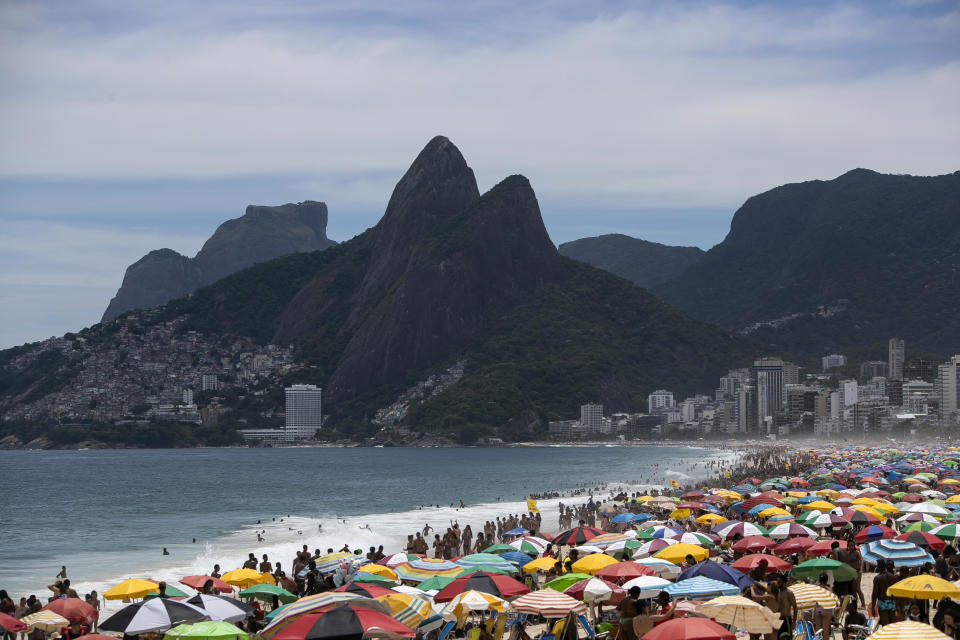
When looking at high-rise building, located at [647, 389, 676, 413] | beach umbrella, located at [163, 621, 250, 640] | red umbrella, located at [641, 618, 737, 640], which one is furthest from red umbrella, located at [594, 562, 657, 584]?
high-rise building, located at [647, 389, 676, 413]

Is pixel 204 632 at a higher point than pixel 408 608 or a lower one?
higher

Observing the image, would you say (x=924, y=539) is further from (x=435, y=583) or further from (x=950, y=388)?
(x=950, y=388)

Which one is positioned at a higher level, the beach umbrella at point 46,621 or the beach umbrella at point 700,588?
the beach umbrella at point 700,588

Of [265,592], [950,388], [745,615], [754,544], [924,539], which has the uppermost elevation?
[950,388]

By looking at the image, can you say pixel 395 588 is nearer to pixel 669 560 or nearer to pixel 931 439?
pixel 669 560

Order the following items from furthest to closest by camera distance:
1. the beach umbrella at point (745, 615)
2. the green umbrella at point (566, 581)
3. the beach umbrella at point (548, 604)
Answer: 1. the green umbrella at point (566, 581)
2. the beach umbrella at point (548, 604)
3. the beach umbrella at point (745, 615)

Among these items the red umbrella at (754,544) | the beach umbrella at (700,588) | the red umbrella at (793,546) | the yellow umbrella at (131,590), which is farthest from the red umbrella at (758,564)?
the yellow umbrella at (131,590)

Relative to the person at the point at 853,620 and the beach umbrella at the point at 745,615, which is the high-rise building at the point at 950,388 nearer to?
the person at the point at 853,620

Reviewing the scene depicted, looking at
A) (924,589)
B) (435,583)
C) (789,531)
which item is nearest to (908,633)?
(924,589)

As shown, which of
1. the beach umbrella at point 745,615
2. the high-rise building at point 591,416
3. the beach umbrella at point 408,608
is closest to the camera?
the beach umbrella at point 745,615
